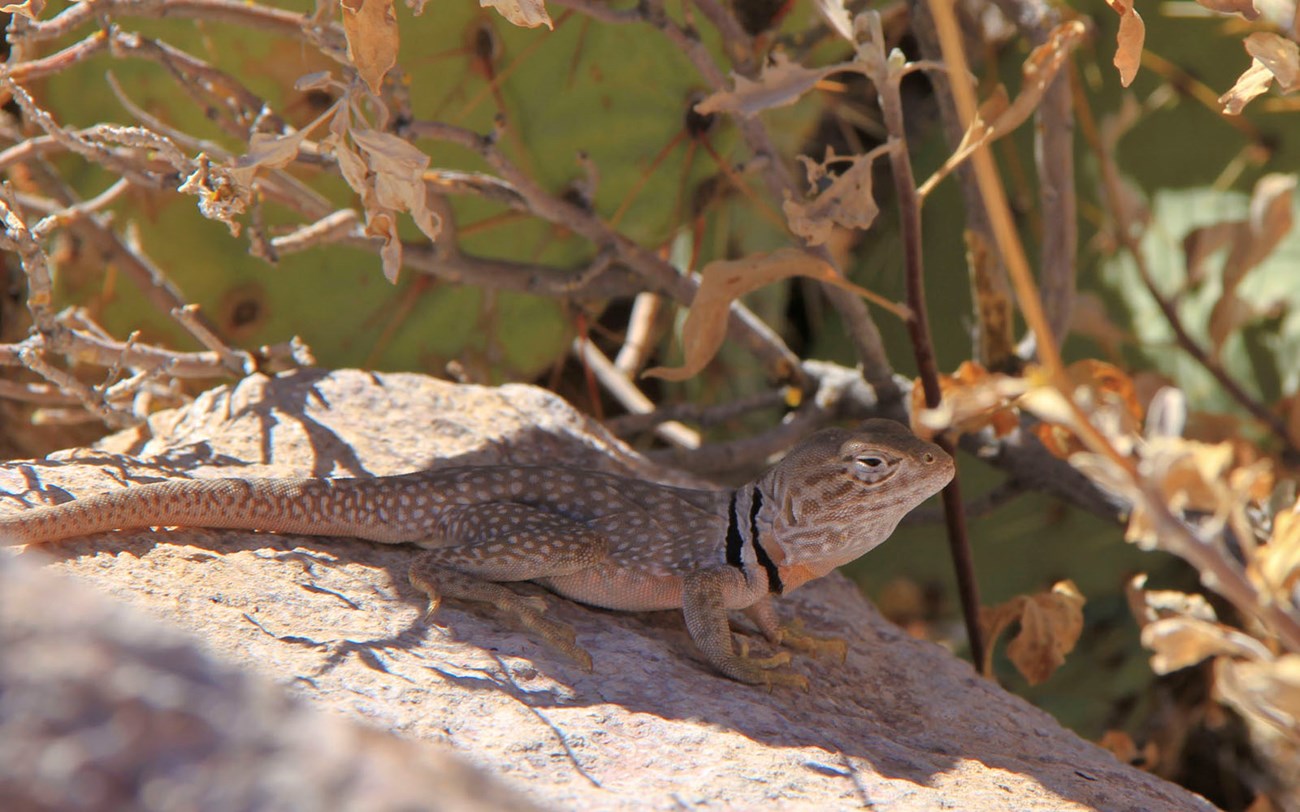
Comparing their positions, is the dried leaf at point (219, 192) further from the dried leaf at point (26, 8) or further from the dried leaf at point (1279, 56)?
the dried leaf at point (1279, 56)

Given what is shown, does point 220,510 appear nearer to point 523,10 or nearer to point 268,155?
point 268,155

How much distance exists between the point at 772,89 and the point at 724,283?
1.61ft

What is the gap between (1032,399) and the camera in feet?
4.15

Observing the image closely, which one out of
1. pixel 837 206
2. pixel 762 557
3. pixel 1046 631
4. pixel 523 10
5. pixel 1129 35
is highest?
pixel 523 10

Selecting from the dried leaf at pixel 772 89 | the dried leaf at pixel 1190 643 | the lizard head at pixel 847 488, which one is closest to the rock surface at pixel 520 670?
the lizard head at pixel 847 488

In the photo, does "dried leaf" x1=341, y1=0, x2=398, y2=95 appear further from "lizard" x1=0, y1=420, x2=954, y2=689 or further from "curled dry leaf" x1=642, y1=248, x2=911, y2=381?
"lizard" x1=0, y1=420, x2=954, y2=689

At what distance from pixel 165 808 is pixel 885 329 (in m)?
4.02

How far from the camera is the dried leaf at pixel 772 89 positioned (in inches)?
86.8

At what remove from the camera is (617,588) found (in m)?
2.75

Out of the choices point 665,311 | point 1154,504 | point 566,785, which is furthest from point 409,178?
point 665,311

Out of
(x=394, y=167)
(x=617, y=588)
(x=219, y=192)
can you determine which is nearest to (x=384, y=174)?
(x=394, y=167)

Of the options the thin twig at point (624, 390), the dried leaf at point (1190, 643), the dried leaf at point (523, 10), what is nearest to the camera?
the dried leaf at point (1190, 643)

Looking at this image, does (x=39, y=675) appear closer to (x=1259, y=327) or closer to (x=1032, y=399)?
(x=1032, y=399)

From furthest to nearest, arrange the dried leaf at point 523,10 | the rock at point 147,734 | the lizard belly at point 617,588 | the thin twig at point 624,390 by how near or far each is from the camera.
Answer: the thin twig at point 624,390 < the lizard belly at point 617,588 < the dried leaf at point 523,10 < the rock at point 147,734
